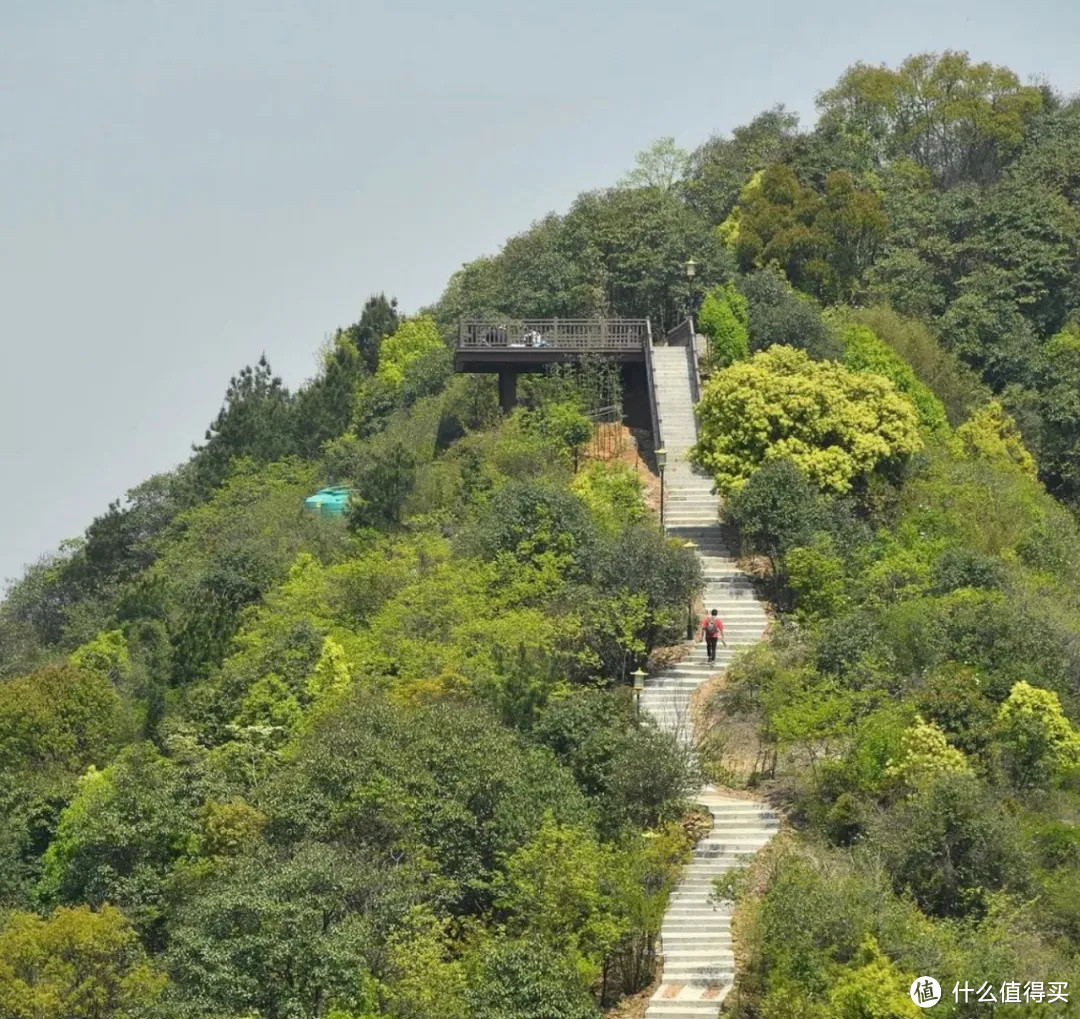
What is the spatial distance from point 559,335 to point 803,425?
375 inches

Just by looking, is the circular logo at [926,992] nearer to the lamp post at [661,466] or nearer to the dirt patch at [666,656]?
the dirt patch at [666,656]

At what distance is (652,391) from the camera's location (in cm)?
5181

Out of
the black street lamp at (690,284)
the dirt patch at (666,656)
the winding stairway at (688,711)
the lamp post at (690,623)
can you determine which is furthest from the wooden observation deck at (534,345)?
the dirt patch at (666,656)

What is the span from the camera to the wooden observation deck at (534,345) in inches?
2092

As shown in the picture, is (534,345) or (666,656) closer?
(666,656)

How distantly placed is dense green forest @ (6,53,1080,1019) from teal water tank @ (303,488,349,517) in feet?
2.04

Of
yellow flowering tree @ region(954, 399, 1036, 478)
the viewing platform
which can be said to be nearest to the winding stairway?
Answer: the viewing platform

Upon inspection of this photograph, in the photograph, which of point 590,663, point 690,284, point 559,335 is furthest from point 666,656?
point 690,284

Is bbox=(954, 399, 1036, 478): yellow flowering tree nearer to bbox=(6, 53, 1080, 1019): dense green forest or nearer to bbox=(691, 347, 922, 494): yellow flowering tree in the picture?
bbox=(6, 53, 1080, 1019): dense green forest

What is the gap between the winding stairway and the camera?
32.9m

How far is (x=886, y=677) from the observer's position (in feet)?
125

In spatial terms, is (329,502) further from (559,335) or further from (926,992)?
(926,992)

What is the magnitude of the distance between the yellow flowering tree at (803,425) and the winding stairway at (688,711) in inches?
67.4

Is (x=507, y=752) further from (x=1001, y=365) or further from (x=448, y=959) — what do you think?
(x=1001, y=365)
